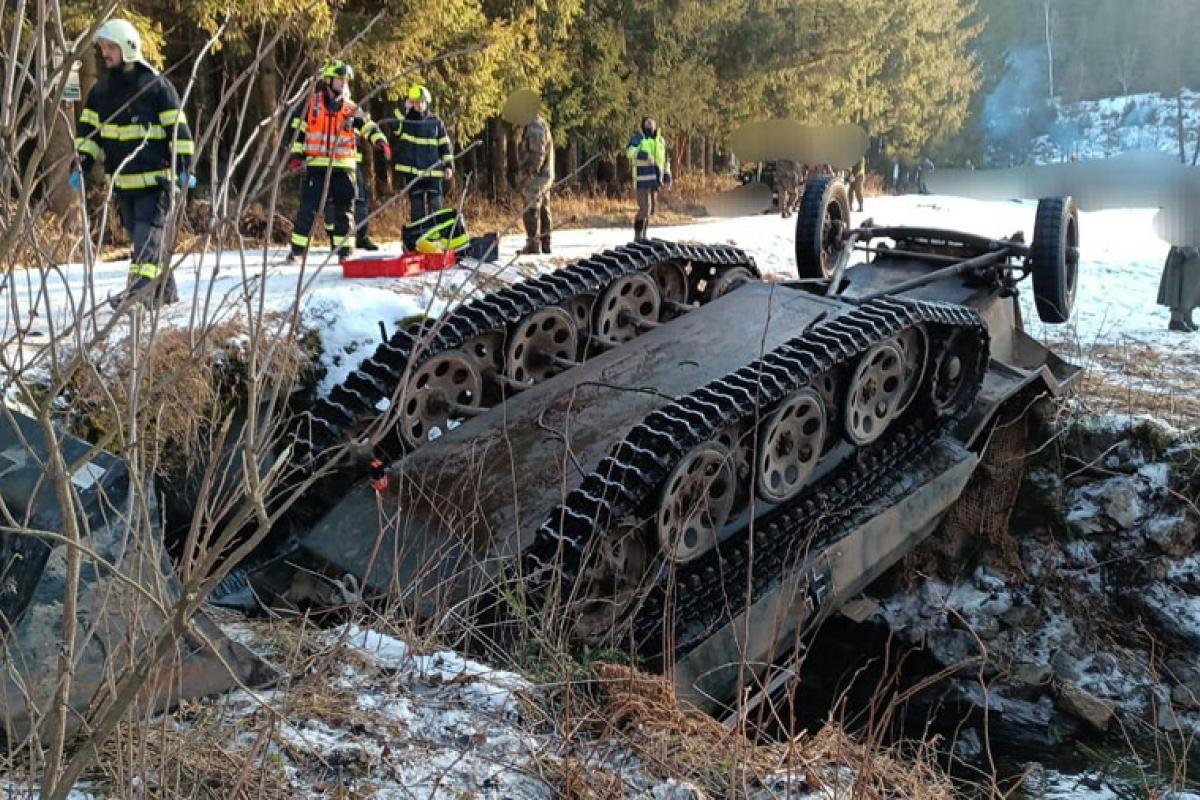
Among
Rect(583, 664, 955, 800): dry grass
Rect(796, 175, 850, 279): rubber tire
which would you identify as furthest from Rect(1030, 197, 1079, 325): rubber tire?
Rect(583, 664, 955, 800): dry grass

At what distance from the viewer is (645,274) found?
21.9 ft

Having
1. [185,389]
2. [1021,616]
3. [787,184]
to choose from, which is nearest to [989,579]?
[1021,616]

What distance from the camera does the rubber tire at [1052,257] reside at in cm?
727

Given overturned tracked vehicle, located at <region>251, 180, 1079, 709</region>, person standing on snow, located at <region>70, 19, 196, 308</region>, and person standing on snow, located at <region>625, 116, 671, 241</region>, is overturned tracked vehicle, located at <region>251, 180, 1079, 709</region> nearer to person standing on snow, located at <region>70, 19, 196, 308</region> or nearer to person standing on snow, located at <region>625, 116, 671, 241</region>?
person standing on snow, located at <region>70, 19, 196, 308</region>

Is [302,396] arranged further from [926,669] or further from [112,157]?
[926,669]

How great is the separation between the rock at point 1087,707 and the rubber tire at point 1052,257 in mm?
2381

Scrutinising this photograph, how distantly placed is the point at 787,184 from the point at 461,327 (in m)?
16.4

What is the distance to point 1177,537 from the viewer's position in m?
7.52

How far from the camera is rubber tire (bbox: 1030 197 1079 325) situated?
23.9 feet

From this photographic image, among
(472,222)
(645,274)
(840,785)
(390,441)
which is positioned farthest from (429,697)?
(472,222)

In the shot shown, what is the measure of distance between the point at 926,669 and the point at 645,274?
9.76 ft

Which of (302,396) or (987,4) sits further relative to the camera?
(987,4)

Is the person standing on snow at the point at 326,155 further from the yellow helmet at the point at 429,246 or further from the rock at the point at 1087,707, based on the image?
the rock at the point at 1087,707

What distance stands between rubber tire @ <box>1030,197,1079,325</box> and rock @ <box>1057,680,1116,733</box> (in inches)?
93.7
